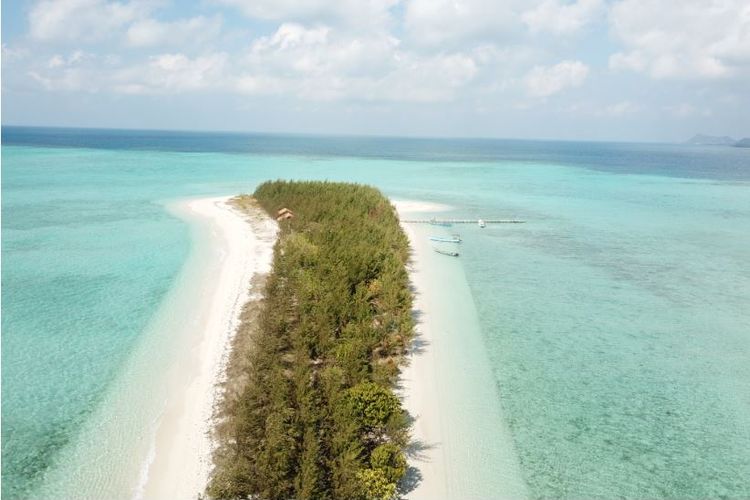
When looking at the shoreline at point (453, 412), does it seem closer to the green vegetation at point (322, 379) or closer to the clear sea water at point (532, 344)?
the clear sea water at point (532, 344)

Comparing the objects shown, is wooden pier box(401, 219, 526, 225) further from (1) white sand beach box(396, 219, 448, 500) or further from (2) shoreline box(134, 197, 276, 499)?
(1) white sand beach box(396, 219, 448, 500)

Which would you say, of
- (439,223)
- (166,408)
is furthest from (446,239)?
(166,408)

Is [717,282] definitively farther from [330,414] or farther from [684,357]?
[330,414]

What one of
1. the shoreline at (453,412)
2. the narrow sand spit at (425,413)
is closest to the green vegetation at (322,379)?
the narrow sand spit at (425,413)

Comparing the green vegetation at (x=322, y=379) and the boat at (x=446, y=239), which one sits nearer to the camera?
the green vegetation at (x=322, y=379)

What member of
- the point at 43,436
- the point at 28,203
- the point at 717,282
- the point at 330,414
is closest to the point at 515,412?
the point at 330,414

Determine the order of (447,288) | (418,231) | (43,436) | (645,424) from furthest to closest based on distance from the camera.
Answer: (418,231) < (447,288) < (645,424) < (43,436)
